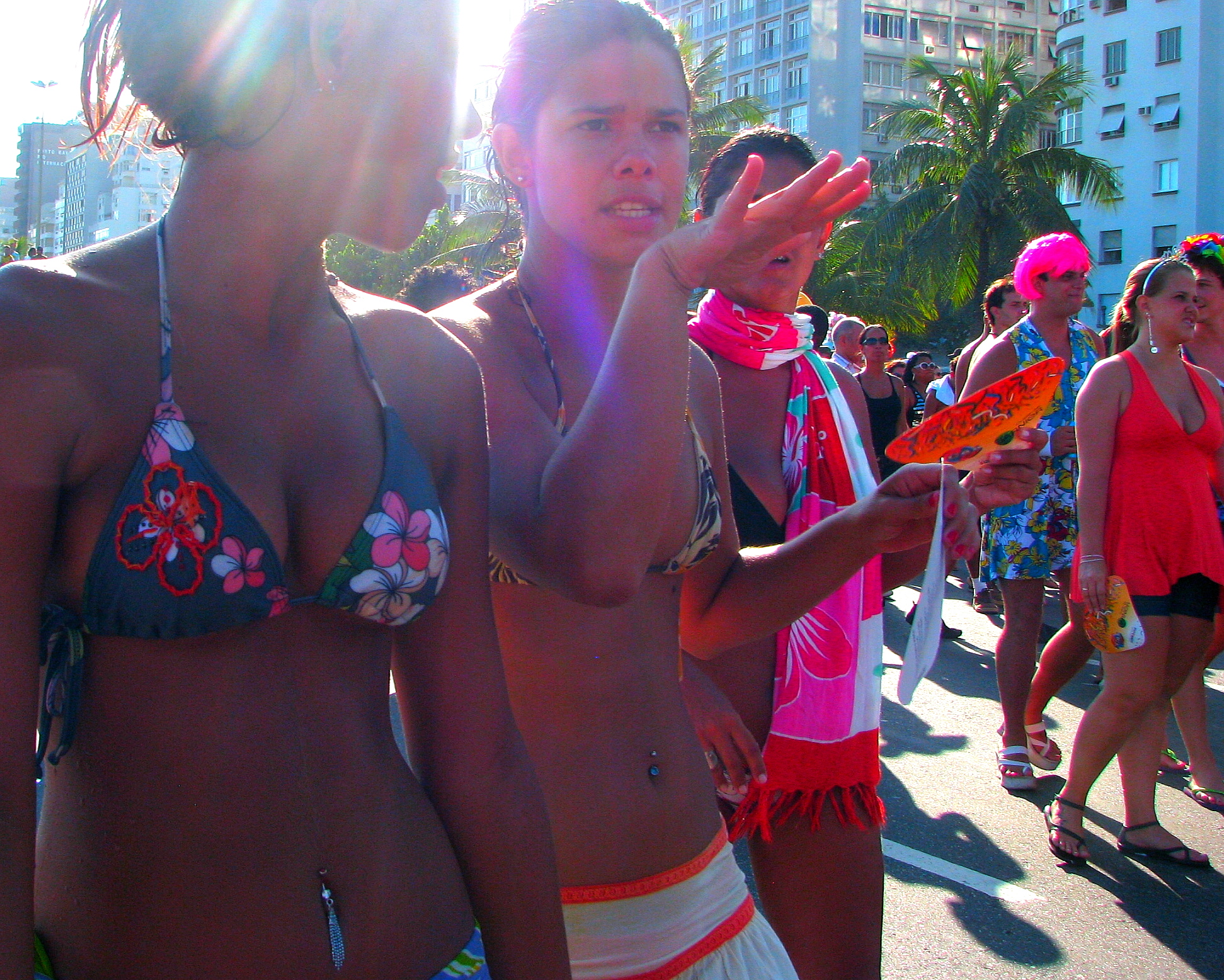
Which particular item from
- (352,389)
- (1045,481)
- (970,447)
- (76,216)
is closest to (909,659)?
(970,447)

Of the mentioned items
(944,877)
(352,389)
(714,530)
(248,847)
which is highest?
(352,389)

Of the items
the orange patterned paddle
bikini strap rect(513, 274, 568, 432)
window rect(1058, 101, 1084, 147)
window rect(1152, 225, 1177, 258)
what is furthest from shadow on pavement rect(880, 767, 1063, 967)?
window rect(1058, 101, 1084, 147)

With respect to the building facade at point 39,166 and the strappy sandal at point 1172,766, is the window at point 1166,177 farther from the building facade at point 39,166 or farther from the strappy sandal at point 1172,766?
the strappy sandal at point 1172,766

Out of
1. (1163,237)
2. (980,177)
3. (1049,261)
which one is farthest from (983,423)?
(1163,237)

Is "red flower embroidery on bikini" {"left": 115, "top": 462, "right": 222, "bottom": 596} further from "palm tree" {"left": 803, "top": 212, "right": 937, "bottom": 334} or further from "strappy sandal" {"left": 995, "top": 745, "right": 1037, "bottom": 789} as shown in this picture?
"palm tree" {"left": 803, "top": 212, "right": 937, "bottom": 334}

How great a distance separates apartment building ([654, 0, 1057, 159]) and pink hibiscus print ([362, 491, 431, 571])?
55693 mm

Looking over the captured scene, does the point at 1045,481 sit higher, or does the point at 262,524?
the point at 262,524

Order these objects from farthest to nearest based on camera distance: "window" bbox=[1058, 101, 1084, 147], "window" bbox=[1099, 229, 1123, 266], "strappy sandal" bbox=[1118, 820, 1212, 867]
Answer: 1. "window" bbox=[1058, 101, 1084, 147]
2. "window" bbox=[1099, 229, 1123, 266]
3. "strappy sandal" bbox=[1118, 820, 1212, 867]

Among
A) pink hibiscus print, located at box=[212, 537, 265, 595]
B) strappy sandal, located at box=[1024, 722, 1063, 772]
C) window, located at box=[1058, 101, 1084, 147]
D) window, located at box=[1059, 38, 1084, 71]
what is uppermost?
window, located at box=[1059, 38, 1084, 71]

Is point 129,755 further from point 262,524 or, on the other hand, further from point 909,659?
point 909,659

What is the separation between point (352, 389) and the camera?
4.29 ft

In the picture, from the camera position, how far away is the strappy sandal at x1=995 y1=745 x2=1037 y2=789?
448 centimetres

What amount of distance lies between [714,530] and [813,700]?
0.65 m

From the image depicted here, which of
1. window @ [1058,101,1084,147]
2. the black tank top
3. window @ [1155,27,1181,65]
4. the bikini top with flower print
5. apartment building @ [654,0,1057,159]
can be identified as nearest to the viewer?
the bikini top with flower print
